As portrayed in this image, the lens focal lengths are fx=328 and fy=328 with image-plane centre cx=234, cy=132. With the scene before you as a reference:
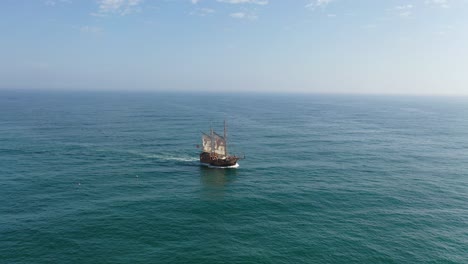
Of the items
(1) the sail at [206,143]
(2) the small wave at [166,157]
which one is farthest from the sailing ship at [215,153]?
(2) the small wave at [166,157]

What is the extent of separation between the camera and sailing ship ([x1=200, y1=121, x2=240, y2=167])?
123625 mm

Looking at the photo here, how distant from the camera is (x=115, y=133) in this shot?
173m

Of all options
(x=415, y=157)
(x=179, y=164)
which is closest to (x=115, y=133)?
(x=179, y=164)

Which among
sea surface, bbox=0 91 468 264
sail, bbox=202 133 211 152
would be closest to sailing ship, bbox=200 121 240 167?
sail, bbox=202 133 211 152

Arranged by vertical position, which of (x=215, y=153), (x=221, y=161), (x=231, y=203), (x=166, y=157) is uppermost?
(x=215, y=153)

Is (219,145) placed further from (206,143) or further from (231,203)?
(231,203)

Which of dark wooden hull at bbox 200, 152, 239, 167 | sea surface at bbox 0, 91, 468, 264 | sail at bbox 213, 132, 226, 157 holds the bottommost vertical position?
sea surface at bbox 0, 91, 468, 264

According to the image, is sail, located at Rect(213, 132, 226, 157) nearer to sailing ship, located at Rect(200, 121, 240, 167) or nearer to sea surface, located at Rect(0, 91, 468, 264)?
sailing ship, located at Rect(200, 121, 240, 167)

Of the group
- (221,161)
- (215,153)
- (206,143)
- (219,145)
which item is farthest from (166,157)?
(221,161)

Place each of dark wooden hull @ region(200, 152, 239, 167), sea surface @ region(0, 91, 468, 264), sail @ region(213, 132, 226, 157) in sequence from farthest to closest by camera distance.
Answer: sail @ region(213, 132, 226, 157), dark wooden hull @ region(200, 152, 239, 167), sea surface @ region(0, 91, 468, 264)

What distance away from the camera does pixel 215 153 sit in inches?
5138

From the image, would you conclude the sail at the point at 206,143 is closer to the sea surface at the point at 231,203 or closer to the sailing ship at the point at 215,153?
the sailing ship at the point at 215,153

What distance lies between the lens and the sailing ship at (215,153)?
123625 mm

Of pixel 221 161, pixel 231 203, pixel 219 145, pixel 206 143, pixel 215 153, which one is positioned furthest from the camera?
pixel 219 145
